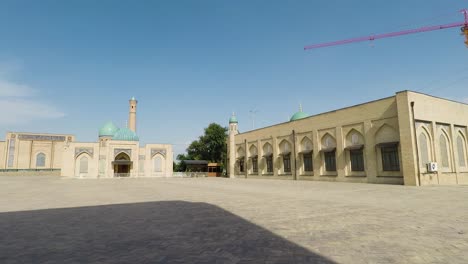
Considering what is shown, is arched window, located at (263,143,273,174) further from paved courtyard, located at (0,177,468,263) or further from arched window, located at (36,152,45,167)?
arched window, located at (36,152,45,167)

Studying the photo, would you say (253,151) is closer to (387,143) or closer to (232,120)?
(232,120)

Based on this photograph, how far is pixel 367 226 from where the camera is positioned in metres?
6.03

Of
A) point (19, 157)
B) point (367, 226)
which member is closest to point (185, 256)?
point (367, 226)

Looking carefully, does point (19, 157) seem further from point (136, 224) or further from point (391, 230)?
point (391, 230)

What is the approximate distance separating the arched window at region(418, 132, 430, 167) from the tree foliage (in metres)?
40.1

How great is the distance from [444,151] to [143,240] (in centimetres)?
2510

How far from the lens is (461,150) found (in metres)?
23.1

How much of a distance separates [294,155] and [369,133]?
31.2ft

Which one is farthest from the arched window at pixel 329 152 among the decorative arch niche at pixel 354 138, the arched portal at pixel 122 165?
the arched portal at pixel 122 165

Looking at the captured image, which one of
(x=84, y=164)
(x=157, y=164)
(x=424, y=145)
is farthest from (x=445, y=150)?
(x=84, y=164)

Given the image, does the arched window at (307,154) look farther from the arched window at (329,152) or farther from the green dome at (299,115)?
the green dome at (299,115)

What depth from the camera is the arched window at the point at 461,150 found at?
75.0 feet

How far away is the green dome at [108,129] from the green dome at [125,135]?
5.36 ft

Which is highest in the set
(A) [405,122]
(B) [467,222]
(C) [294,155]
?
(A) [405,122]
